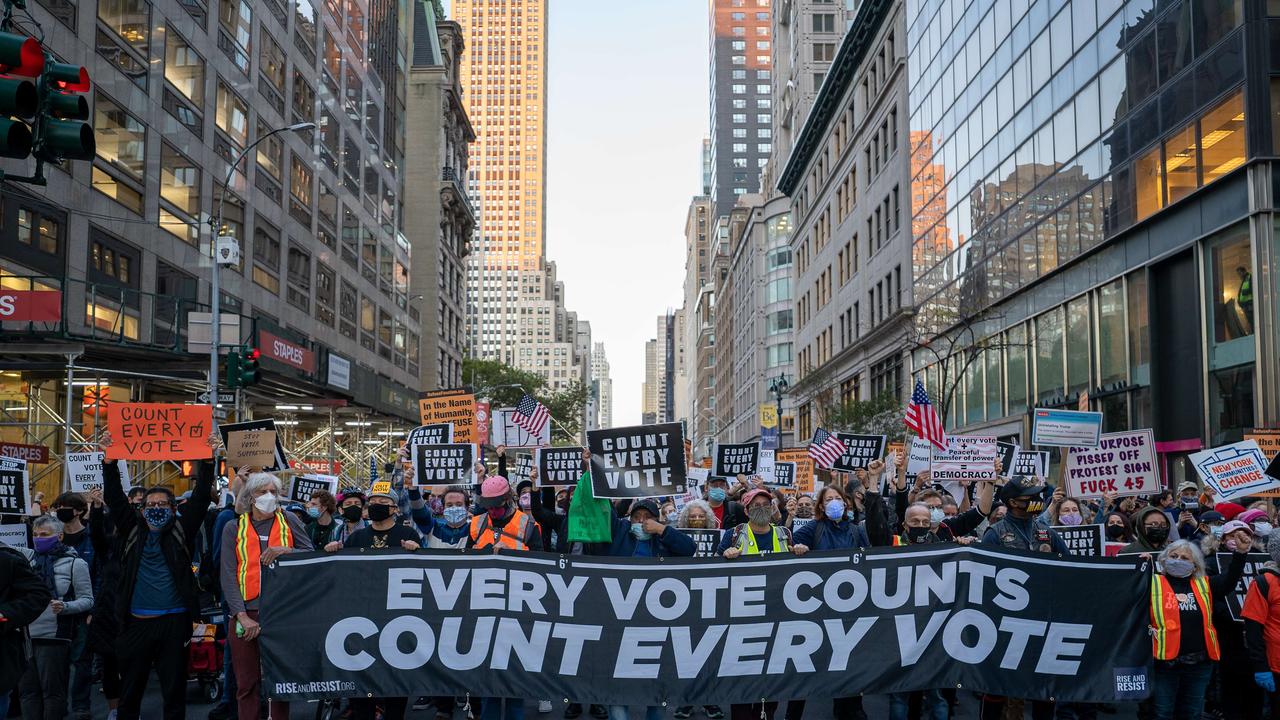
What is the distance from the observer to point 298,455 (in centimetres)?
4416

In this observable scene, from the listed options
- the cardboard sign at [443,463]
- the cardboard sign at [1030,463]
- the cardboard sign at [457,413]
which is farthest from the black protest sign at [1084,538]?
the cardboard sign at [457,413]

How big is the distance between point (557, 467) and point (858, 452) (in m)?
8.17

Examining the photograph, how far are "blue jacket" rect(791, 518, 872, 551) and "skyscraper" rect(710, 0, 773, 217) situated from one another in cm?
18342

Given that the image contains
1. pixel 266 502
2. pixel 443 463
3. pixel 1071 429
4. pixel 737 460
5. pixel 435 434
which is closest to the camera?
pixel 266 502

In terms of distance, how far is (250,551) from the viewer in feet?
28.8

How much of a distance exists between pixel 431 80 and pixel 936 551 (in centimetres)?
7817

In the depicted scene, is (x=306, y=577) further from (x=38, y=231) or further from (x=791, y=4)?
(x=791, y=4)

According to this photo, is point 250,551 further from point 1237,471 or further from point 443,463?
point 1237,471

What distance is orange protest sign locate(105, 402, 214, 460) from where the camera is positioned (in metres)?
12.8

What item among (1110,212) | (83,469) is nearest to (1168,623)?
(83,469)

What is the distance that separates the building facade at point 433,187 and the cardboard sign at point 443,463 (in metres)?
59.5

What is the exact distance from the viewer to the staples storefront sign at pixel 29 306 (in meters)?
23.1

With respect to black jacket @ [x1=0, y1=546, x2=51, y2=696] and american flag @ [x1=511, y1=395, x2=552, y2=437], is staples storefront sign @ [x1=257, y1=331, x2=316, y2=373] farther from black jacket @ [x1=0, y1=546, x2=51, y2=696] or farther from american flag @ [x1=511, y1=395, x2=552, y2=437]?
black jacket @ [x1=0, y1=546, x2=51, y2=696]

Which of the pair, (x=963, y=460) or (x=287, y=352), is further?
(x=287, y=352)
